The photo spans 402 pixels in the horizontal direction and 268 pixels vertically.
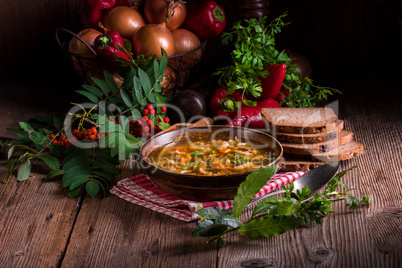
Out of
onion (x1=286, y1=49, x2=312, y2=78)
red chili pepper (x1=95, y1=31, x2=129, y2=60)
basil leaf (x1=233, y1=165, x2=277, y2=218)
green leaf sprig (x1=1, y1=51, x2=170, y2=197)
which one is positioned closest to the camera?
basil leaf (x1=233, y1=165, x2=277, y2=218)

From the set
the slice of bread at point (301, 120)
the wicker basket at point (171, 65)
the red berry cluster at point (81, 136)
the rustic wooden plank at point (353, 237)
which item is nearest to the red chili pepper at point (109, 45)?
the wicker basket at point (171, 65)

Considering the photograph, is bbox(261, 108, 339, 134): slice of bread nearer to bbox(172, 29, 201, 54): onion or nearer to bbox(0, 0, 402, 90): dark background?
bbox(172, 29, 201, 54): onion

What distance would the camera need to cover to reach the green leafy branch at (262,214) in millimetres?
1266

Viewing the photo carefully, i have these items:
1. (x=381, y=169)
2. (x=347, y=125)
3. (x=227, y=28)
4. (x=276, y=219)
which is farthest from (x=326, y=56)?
(x=276, y=219)

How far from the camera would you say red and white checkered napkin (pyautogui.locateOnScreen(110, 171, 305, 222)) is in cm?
144

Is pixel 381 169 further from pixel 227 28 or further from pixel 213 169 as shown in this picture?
pixel 227 28

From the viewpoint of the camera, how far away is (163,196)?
155 centimetres

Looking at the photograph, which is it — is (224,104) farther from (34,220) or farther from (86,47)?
(34,220)

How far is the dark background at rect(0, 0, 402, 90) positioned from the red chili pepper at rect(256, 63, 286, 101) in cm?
59

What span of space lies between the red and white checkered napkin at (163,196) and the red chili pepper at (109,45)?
0.58 metres

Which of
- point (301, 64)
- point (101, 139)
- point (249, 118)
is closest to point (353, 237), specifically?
point (249, 118)

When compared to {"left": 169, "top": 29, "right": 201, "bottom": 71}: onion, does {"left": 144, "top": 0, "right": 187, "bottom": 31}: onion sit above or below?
above

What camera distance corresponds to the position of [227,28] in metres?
2.64

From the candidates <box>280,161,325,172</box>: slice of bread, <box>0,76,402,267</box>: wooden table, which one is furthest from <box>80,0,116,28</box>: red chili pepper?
A: <box>280,161,325,172</box>: slice of bread
